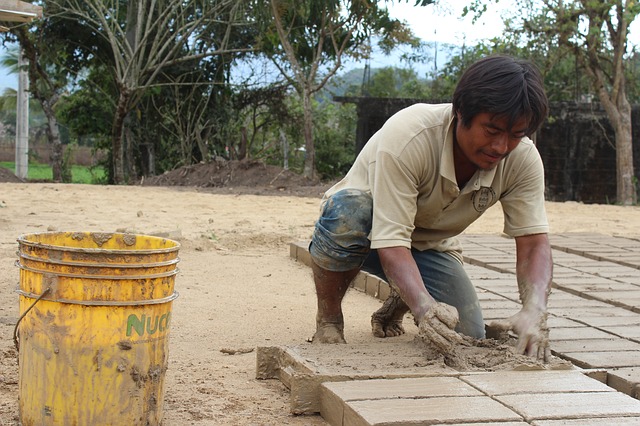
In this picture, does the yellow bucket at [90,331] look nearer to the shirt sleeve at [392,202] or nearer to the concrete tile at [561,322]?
the shirt sleeve at [392,202]

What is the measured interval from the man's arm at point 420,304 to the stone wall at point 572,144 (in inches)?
434

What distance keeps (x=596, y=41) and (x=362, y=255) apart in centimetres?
985

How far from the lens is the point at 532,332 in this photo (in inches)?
105

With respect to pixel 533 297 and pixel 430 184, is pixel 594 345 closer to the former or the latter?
pixel 533 297

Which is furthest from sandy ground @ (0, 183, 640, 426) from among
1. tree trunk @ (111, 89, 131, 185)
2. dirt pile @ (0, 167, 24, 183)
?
tree trunk @ (111, 89, 131, 185)

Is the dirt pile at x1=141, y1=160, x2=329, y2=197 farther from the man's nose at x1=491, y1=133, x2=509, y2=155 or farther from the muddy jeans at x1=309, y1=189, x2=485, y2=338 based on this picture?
the man's nose at x1=491, y1=133, x2=509, y2=155

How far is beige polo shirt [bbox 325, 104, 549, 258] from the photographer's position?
2631 mm

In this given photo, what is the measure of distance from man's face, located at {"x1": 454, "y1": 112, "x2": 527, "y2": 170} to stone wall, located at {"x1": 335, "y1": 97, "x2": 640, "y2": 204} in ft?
35.9

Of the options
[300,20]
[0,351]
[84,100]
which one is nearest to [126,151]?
[84,100]

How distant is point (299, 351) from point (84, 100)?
13735 millimetres

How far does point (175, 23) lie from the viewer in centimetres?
1486

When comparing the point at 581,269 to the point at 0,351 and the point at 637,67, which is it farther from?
the point at 637,67

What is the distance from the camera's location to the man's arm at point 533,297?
2646mm

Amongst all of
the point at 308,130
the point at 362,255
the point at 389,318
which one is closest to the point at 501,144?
the point at 362,255
